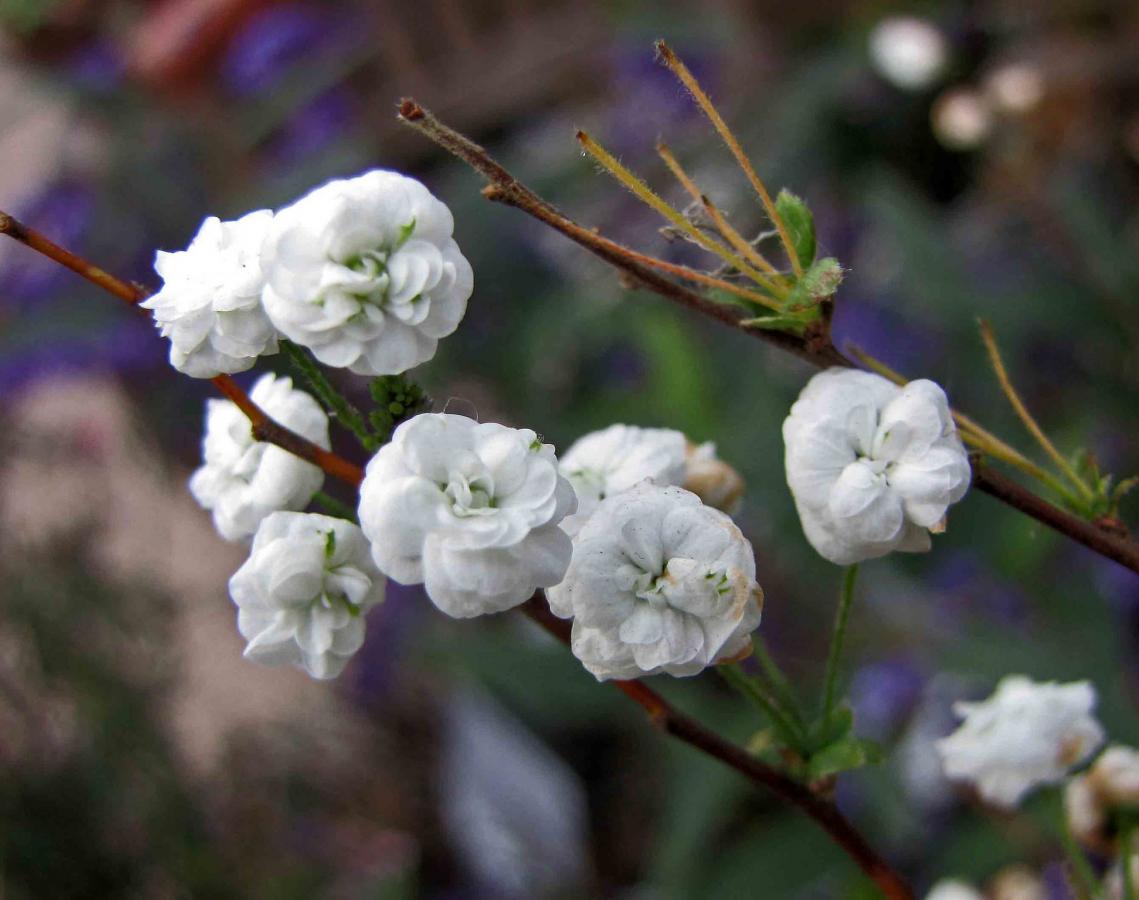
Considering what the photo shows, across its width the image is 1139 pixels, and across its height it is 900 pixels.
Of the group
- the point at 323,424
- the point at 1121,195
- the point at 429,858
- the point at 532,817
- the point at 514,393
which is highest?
the point at 323,424

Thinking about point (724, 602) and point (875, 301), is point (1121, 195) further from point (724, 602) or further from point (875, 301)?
point (724, 602)

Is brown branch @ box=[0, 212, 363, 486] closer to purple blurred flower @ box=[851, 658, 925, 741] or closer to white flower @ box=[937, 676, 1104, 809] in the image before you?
white flower @ box=[937, 676, 1104, 809]

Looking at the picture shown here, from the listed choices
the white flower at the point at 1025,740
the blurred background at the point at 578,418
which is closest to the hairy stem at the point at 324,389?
the white flower at the point at 1025,740

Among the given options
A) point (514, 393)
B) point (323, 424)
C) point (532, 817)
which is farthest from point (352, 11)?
point (323, 424)

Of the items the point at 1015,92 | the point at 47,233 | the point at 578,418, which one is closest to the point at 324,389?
the point at 578,418

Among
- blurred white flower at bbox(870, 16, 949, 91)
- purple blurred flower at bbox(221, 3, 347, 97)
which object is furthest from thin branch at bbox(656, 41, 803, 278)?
purple blurred flower at bbox(221, 3, 347, 97)
